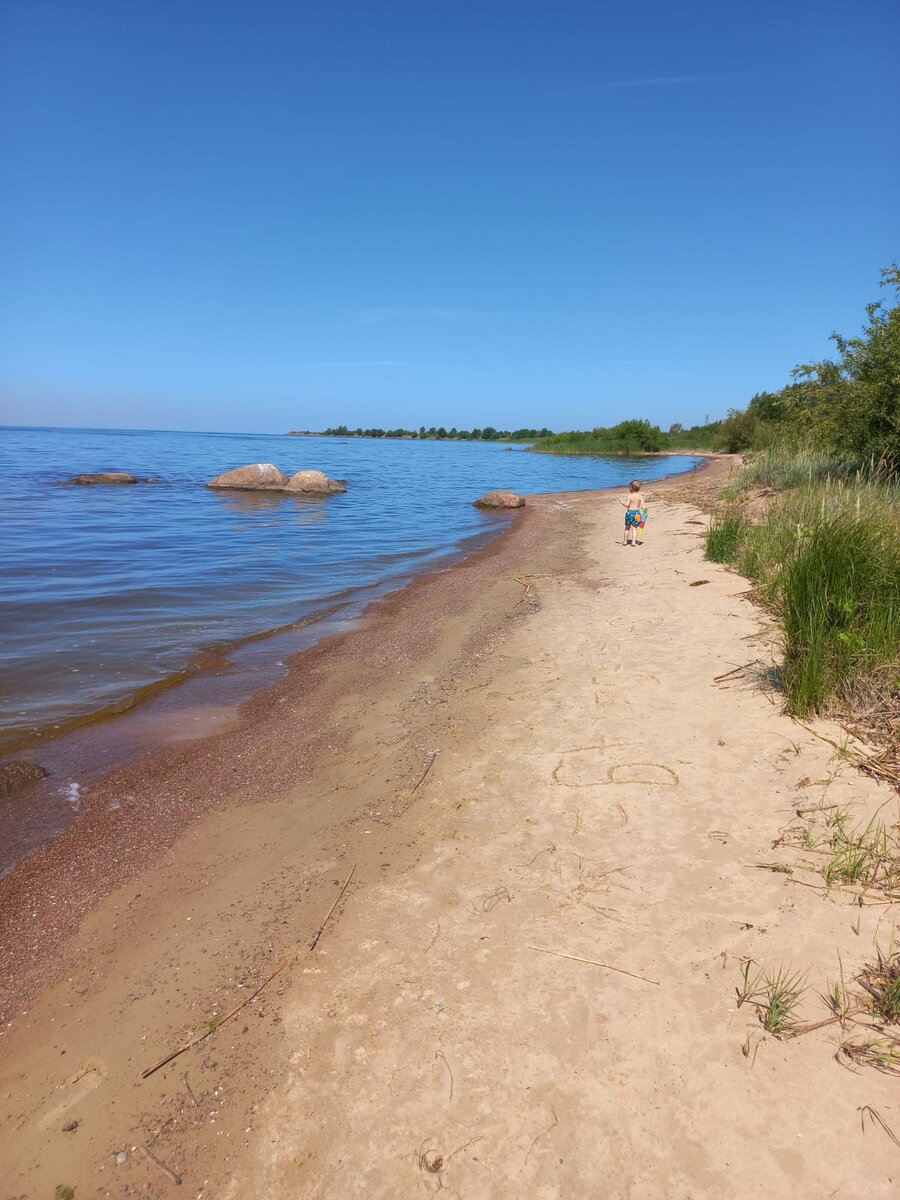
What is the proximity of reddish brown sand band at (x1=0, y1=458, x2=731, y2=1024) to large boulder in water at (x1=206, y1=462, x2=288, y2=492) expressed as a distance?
21110 millimetres

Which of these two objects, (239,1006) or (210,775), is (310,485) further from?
(239,1006)

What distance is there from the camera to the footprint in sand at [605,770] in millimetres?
4070

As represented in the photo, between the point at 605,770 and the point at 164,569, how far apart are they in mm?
10812

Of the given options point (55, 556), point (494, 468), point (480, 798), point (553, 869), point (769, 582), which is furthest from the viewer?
point (494, 468)

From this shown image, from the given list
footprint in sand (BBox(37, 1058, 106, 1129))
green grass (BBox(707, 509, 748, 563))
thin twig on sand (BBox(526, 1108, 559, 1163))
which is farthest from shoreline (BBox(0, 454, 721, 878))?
green grass (BBox(707, 509, 748, 563))

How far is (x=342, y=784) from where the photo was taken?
14.6 ft

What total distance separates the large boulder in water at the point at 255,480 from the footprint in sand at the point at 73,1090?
2780 cm

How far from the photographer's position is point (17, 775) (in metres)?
4.80

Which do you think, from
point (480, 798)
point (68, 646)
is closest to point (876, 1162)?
point (480, 798)

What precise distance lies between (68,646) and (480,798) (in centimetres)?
620

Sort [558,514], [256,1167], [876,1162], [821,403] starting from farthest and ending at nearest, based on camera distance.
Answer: [558,514] → [821,403] → [256,1167] → [876,1162]

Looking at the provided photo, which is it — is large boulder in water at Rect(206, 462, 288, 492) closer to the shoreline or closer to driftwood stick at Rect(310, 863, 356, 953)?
the shoreline

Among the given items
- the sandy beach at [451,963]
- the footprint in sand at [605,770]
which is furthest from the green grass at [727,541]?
the footprint in sand at [605,770]

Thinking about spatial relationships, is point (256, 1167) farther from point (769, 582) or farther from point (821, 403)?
point (821, 403)
